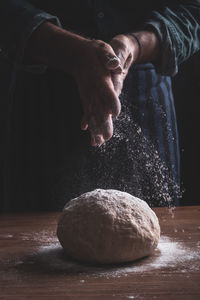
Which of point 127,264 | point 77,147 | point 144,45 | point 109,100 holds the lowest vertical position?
point 127,264

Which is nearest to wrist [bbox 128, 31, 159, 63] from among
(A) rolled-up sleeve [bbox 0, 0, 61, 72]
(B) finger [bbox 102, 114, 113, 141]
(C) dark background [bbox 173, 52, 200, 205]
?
(A) rolled-up sleeve [bbox 0, 0, 61, 72]

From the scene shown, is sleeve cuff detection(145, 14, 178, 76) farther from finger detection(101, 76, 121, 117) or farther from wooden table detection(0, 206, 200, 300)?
wooden table detection(0, 206, 200, 300)

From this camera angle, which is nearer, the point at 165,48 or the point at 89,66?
the point at 89,66

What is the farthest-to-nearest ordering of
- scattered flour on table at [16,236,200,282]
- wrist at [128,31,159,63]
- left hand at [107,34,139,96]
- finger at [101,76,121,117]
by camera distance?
wrist at [128,31,159,63]
left hand at [107,34,139,96]
finger at [101,76,121,117]
scattered flour on table at [16,236,200,282]

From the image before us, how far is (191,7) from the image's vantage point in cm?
166

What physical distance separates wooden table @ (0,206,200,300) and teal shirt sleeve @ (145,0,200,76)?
24.8 inches

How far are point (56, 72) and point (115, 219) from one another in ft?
2.68

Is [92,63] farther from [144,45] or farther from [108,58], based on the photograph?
[144,45]

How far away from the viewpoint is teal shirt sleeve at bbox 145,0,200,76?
1.50 metres

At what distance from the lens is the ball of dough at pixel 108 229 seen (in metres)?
0.96

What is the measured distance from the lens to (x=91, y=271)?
0.92m

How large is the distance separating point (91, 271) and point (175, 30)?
102cm

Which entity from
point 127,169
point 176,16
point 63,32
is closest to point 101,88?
point 63,32

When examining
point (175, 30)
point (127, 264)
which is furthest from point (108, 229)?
point (175, 30)
